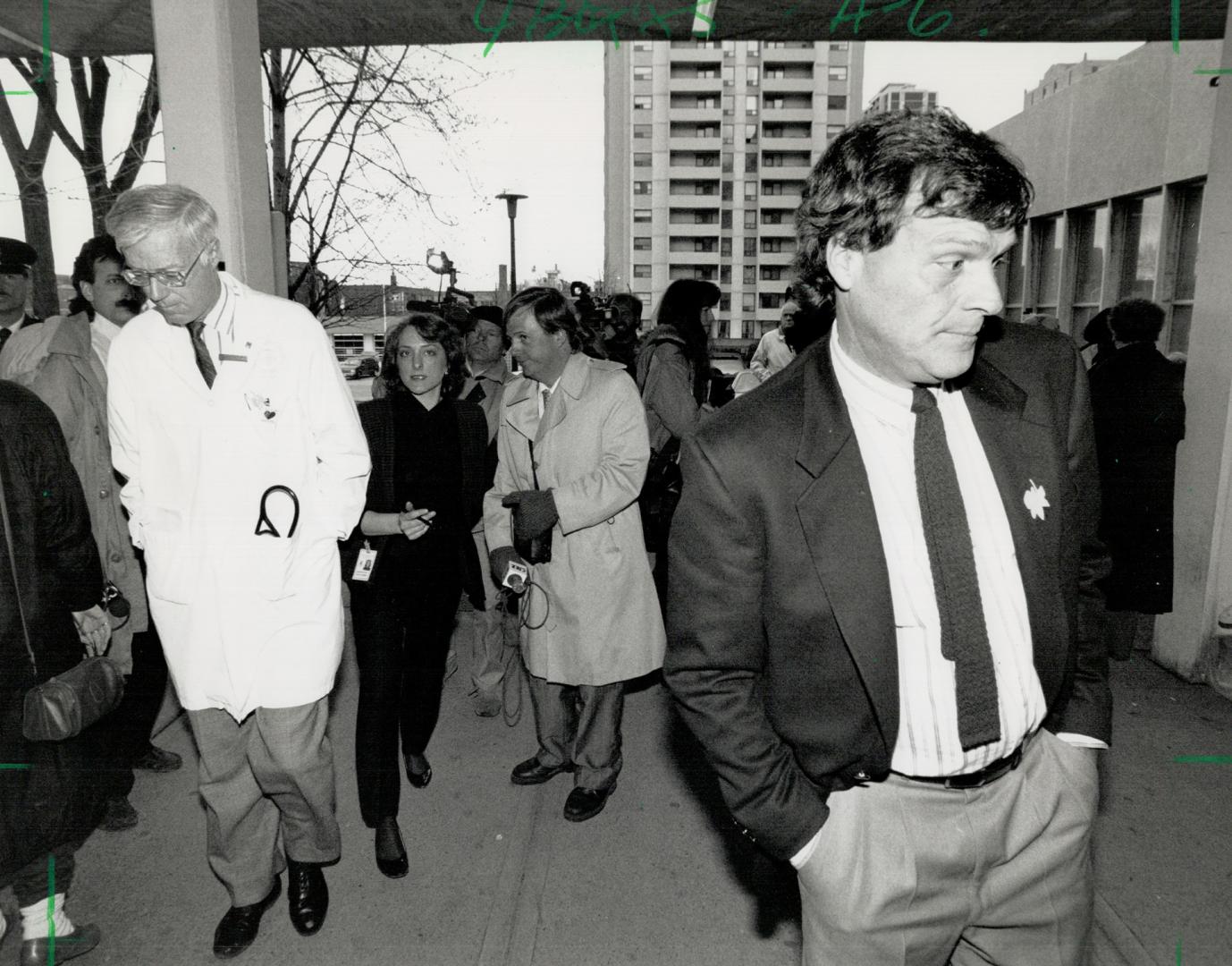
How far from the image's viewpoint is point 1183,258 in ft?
34.0

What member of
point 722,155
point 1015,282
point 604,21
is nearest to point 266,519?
point 604,21

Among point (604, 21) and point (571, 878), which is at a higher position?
point (604, 21)

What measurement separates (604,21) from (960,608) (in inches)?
207

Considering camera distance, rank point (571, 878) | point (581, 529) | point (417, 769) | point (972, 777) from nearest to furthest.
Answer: point (972, 777) → point (571, 878) → point (581, 529) → point (417, 769)

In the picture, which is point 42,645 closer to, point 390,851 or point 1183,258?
point 390,851

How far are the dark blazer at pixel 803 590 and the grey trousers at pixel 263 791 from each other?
1.77 m

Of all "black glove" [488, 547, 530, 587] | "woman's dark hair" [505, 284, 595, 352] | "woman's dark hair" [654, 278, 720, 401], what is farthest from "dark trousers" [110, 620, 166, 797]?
"woman's dark hair" [654, 278, 720, 401]

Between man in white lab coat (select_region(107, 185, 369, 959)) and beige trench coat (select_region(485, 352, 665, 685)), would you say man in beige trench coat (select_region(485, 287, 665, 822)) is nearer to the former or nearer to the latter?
beige trench coat (select_region(485, 352, 665, 685))

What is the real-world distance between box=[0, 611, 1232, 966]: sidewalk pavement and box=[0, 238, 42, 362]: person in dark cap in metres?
2.26

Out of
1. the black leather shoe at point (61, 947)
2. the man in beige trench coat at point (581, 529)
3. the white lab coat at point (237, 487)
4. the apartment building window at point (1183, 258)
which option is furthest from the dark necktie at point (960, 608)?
the apartment building window at point (1183, 258)

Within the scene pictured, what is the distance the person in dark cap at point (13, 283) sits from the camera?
4402 mm

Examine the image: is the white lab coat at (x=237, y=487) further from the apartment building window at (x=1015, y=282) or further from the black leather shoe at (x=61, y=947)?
the apartment building window at (x=1015, y=282)

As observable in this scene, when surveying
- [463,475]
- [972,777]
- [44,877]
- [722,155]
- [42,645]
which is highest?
[722,155]

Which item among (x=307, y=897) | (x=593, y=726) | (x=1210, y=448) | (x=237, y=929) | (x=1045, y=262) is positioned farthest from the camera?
(x=1045, y=262)
